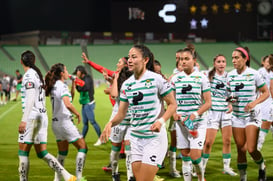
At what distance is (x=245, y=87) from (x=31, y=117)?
3.58m

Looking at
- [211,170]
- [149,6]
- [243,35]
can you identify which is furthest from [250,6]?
[211,170]

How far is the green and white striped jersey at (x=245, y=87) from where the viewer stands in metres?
7.57

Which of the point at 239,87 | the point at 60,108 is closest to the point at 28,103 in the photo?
the point at 60,108

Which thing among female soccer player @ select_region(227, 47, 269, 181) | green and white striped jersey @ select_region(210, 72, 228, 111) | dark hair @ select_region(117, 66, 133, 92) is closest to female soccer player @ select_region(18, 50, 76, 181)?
dark hair @ select_region(117, 66, 133, 92)

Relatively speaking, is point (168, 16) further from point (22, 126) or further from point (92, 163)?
point (22, 126)

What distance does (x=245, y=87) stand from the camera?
300 inches

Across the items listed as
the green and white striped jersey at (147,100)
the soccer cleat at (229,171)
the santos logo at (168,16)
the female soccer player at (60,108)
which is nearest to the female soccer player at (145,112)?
the green and white striped jersey at (147,100)

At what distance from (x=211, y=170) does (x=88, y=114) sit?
475cm

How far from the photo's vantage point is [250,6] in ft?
109

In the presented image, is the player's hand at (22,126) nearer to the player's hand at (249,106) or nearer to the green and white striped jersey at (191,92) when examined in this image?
the green and white striped jersey at (191,92)

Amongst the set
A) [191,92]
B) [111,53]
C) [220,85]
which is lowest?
[191,92]

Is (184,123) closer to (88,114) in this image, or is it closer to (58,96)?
(58,96)

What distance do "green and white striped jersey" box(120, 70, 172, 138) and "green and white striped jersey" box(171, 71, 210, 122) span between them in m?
1.74

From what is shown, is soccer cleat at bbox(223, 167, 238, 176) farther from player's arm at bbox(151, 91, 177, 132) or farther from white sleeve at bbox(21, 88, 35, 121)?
white sleeve at bbox(21, 88, 35, 121)
